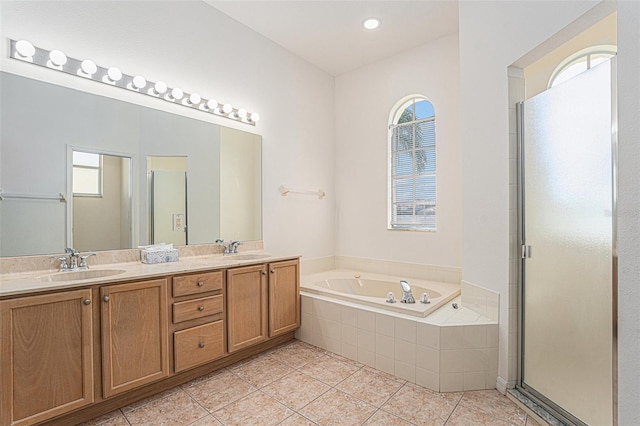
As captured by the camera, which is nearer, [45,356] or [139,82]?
[45,356]

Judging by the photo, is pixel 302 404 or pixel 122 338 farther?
pixel 302 404

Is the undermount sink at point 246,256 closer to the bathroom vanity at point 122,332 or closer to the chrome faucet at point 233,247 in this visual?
the chrome faucet at point 233,247

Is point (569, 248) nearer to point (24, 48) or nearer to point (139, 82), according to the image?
point (139, 82)

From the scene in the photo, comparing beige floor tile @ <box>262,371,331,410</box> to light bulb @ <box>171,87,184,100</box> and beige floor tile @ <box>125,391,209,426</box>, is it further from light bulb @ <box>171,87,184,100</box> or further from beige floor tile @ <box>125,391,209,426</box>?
light bulb @ <box>171,87,184,100</box>

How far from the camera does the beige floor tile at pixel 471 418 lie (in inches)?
70.2

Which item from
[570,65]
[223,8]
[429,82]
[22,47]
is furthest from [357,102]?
[22,47]

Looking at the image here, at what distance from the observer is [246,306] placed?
2506 millimetres

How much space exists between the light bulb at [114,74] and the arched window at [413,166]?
107 inches

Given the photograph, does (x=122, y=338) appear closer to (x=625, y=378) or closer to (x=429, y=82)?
(x=625, y=378)

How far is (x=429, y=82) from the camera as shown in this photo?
11.2ft

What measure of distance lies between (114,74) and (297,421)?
2552 millimetres

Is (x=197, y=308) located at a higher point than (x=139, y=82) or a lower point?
lower

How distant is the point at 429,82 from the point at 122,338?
11.4ft

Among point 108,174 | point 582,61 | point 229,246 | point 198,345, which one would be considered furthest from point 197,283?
point 582,61
